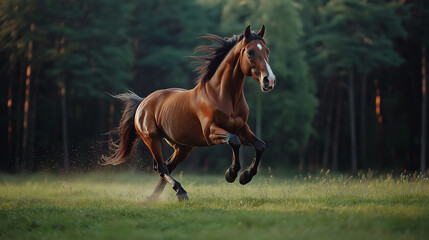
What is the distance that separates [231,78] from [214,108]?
0.66 m

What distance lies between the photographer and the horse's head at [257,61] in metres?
8.17

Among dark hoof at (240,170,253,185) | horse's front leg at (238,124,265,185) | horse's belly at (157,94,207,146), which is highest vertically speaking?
horse's belly at (157,94,207,146)

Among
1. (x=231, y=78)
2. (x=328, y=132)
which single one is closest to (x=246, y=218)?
(x=231, y=78)

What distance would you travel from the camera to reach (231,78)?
29.8ft

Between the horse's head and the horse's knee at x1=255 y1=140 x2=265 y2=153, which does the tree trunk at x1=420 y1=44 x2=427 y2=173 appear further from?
the horse's head

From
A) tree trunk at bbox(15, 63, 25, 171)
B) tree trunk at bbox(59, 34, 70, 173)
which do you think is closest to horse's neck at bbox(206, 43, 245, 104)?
tree trunk at bbox(59, 34, 70, 173)

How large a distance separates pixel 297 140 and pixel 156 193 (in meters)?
19.6

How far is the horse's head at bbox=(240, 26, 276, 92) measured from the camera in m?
8.17

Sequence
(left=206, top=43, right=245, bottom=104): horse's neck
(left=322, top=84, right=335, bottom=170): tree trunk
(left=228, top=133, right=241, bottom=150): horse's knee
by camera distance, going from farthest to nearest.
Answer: (left=322, top=84, right=335, bottom=170): tree trunk < (left=206, top=43, right=245, bottom=104): horse's neck < (left=228, top=133, right=241, bottom=150): horse's knee

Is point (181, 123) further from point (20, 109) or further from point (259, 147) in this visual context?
point (20, 109)

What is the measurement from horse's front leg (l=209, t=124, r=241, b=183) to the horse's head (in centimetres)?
104

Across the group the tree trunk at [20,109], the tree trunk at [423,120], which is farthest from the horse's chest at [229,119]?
the tree trunk at [423,120]

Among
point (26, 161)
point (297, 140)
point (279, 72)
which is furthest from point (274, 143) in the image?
point (26, 161)

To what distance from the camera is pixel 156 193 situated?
1081cm
